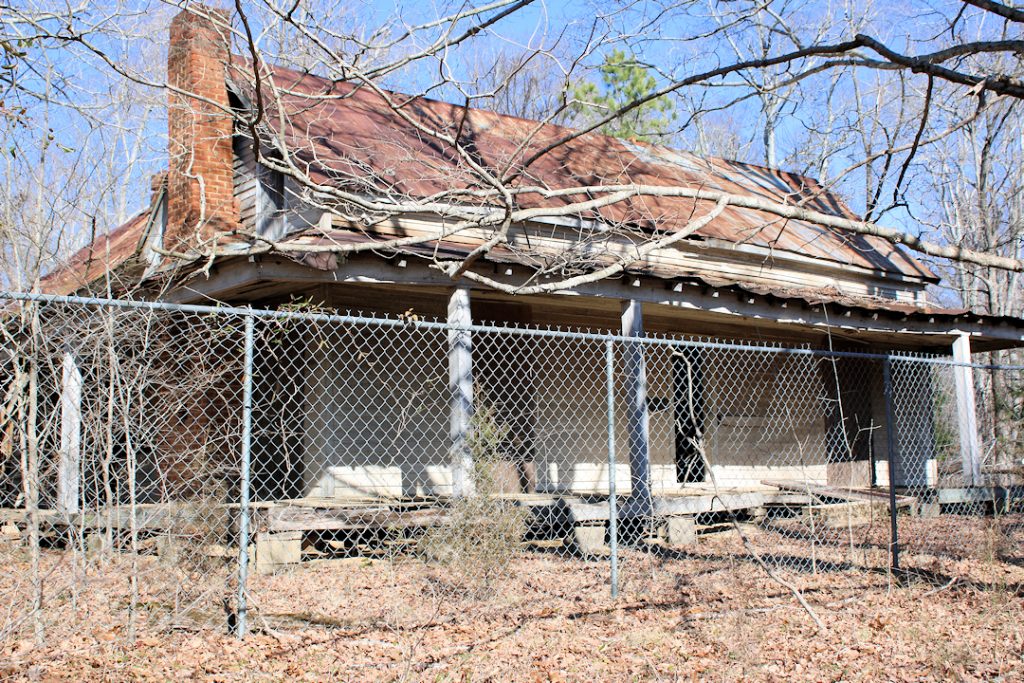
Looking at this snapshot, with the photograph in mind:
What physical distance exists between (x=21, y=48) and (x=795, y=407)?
1119cm

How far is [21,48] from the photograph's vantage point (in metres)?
7.98

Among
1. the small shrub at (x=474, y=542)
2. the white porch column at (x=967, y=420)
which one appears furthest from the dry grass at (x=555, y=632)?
the white porch column at (x=967, y=420)

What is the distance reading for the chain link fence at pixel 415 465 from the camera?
5016 mm

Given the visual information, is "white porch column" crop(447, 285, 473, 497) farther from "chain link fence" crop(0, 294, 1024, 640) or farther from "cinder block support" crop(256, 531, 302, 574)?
"cinder block support" crop(256, 531, 302, 574)

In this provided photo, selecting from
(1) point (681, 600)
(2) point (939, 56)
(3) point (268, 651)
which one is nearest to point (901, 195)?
(2) point (939, 56)

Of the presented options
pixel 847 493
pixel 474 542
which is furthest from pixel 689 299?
pixel 474 542

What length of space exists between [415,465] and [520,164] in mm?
3757

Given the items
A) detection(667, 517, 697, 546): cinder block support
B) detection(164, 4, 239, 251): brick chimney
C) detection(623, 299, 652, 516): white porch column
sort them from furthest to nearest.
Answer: detection(164, 4, 239, 251): brick chimney < detection(667, 517, 697, 546): cinder block support < detection(623, 299, 652, 516): white porch column

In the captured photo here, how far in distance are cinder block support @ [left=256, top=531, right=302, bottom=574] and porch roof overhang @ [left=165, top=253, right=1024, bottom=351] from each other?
222 centimetres

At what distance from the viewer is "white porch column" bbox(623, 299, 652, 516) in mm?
9438

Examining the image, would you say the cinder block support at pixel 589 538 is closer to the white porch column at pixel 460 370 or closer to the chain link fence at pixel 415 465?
the chain link fence at pixel 415 465

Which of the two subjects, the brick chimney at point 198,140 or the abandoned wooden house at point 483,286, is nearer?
the abandoned wooden house at point 483,286

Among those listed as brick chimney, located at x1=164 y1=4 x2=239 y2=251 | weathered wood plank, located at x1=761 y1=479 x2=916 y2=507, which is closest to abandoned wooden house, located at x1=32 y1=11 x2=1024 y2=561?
brick chimney, located at x1=164 y1=4 x2=239 y2=251

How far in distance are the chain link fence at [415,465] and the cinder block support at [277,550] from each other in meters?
0.02
